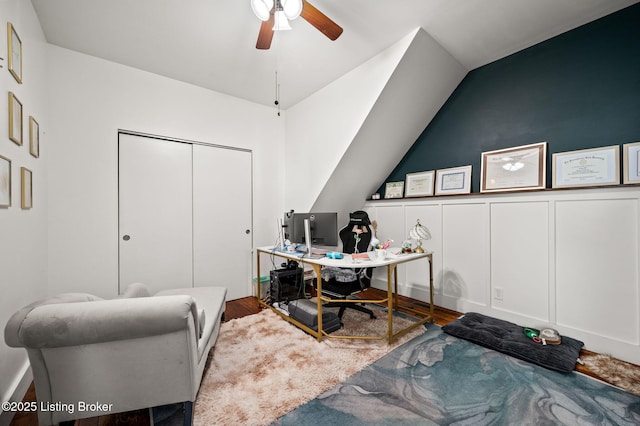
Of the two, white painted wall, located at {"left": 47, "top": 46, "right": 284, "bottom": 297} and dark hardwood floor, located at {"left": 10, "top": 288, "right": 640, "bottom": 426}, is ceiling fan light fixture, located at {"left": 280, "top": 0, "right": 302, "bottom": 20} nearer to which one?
white painted wall, located at {"left": 47, "top": 46, "right": 284, "bottom": 297}

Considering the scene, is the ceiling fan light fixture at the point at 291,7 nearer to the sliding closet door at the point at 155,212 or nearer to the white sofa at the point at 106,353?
the white sofa at the point at 106,353

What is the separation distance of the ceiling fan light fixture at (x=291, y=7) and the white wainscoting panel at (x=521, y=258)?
2643mm

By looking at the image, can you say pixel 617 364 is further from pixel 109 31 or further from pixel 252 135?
pixel 109 31

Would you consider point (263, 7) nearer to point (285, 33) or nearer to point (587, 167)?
point (285, 33)

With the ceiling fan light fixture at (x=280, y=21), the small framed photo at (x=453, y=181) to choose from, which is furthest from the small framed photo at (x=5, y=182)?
the small framed photo at (x=453, y=181)

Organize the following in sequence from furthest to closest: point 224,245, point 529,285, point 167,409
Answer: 1. point 224,245
2. point 529,285
3. point 167,409

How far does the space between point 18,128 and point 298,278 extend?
9.09 feet

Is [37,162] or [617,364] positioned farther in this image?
[37,162]

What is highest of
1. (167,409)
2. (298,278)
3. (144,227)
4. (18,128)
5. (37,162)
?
(18,128)

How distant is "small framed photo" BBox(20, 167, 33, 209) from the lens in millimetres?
1795

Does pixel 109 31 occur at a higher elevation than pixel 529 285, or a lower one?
higher

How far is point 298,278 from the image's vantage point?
10.8 feet

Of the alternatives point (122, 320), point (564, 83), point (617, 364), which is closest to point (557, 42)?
point (564, 83)

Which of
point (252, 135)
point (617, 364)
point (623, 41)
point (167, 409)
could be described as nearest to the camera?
point (167, 409)
